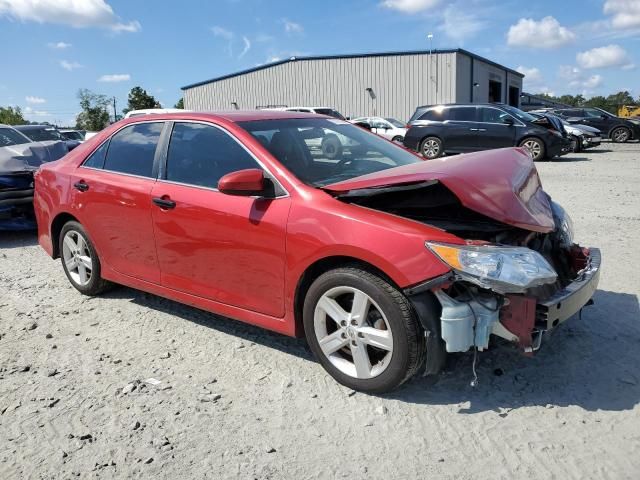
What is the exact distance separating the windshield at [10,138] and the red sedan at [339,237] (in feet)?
18.6

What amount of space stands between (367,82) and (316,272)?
1496 inches

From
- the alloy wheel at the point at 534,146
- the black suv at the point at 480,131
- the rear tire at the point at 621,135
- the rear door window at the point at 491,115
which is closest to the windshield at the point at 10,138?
the black suv at the point at 480,131

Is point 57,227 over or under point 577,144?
under

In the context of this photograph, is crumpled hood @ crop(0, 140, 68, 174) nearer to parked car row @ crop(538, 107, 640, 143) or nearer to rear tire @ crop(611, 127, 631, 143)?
parked car row @ crop(538, 107, 640, 143)

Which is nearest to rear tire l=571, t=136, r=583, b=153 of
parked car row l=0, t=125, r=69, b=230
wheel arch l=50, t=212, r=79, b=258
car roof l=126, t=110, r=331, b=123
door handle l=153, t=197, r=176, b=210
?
parked car row l=0, t=125, r=69, b=230

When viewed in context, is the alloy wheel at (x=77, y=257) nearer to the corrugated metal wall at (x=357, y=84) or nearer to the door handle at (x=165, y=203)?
the door handle at (x=165, y=203)

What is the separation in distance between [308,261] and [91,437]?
144cm

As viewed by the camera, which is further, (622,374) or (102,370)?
(102,370)

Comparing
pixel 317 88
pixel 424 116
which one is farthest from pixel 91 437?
pixel 317 88

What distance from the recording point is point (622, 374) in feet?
10.8

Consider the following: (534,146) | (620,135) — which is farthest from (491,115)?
(620,135)

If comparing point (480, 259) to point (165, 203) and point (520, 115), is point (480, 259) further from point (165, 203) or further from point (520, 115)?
point (520, 115)

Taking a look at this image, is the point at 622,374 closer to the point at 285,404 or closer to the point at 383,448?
the point at 383,448

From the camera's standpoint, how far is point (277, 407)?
122 inches
